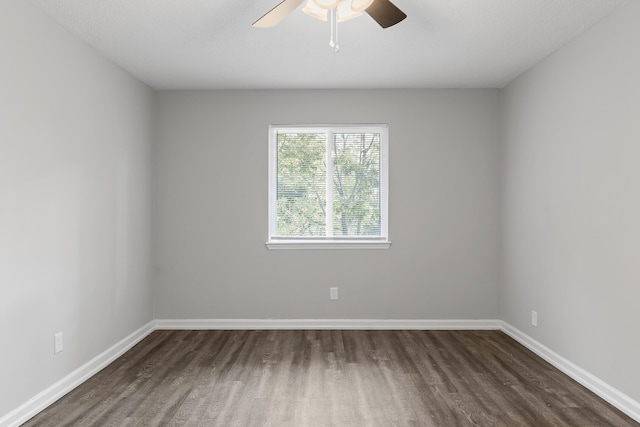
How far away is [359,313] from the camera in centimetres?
455

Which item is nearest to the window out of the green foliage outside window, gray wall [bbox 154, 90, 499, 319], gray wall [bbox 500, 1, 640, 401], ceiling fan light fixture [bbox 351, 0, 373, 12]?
the green foliage outside window

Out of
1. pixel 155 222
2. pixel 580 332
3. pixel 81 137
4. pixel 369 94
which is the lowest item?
pixel 580 332

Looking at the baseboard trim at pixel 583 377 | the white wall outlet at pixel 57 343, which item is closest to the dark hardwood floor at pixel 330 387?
the baseboard trim at pixel 583 377

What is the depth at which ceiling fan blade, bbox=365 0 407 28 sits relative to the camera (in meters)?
2.31

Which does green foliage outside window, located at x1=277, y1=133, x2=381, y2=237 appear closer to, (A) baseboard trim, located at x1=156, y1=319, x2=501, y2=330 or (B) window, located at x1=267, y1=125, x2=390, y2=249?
(B) window, located at x1=267, y1=125, x2=390, y2=249

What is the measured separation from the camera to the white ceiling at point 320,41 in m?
2.76

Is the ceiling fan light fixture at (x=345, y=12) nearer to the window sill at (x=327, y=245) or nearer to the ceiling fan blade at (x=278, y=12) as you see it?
the ceiling fan blade at (x=278, y=12)

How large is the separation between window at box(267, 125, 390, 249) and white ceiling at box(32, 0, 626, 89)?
1.92 ft

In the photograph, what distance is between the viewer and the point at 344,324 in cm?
454

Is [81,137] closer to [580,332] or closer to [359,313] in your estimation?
[359,313]

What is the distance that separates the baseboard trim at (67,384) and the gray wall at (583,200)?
355 cm

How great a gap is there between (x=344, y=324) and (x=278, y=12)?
3138 mm

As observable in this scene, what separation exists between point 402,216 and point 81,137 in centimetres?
297

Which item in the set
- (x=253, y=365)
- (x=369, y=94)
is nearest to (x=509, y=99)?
(x=369, y=94)
